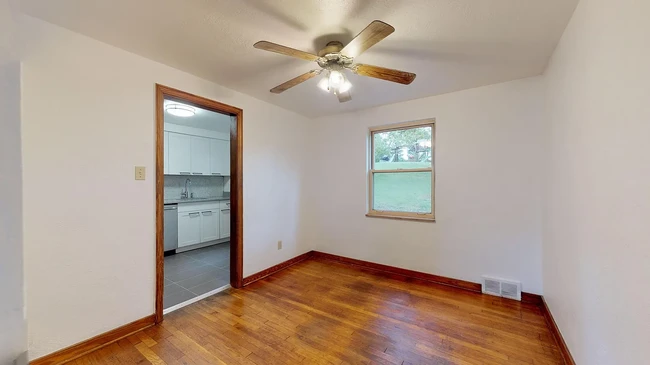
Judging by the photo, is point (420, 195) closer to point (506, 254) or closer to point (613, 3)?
point (506, 254)

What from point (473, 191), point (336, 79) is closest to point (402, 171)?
point (473, 191)

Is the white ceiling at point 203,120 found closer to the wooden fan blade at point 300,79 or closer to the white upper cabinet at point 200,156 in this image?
the white upper cabinet at point 200,156

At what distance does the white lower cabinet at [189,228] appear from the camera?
4.10 metres

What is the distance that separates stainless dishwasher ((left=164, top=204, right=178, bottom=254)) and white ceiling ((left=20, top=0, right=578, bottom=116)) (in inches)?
101

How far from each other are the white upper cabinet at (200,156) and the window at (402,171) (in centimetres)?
327

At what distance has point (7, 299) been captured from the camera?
68 cm

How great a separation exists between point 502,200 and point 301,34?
2.52m

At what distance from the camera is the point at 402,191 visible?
3.26m

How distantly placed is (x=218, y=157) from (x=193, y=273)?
2.56 metres

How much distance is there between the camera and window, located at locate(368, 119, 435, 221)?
3066 mm

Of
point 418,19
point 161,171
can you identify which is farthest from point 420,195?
point 161,171

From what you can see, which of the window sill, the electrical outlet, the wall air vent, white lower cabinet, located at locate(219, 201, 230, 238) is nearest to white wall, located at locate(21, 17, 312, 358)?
the electrical outlet

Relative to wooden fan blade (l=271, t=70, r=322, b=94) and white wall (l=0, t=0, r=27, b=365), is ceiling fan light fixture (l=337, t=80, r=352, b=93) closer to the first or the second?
wooden fan blade (l=271, t=70, r=322, b=94)

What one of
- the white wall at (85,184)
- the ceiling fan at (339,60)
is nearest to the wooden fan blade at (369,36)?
the ceiling fan at (339,60)
